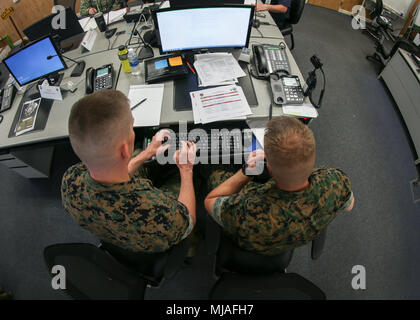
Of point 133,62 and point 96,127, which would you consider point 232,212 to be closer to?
point 96,127

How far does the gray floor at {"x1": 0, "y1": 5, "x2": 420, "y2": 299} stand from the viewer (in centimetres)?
158

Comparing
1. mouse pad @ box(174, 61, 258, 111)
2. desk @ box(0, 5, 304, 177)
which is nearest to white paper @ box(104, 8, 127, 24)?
desk @ box(0, 5, 304, 177)

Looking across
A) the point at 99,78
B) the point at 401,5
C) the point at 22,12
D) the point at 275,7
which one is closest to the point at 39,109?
the point at 99,78

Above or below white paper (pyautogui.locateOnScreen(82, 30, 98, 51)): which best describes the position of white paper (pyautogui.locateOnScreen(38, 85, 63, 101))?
below

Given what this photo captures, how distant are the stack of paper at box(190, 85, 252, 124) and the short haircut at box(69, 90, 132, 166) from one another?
0.58 metres

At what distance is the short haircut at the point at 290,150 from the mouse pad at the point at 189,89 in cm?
66

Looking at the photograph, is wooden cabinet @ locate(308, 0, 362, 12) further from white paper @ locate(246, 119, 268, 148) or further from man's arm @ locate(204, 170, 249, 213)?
man's arm @ locate(204, 170, 249, 213)

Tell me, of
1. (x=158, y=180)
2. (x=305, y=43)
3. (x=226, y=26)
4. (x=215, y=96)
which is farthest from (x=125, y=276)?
(x=305, y=43)

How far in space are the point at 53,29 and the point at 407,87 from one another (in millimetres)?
3285

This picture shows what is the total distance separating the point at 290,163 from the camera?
79cm

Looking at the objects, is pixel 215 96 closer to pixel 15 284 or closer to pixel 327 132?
pixel 327 132

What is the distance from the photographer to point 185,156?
1.26m

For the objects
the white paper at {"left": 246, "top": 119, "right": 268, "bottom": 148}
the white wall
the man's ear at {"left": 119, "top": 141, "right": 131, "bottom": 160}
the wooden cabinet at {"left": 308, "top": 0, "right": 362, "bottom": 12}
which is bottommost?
the white paper at {"left": 246, "top": 119, "right": 268, "bottom": 148}

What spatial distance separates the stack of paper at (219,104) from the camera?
1.36 meters
